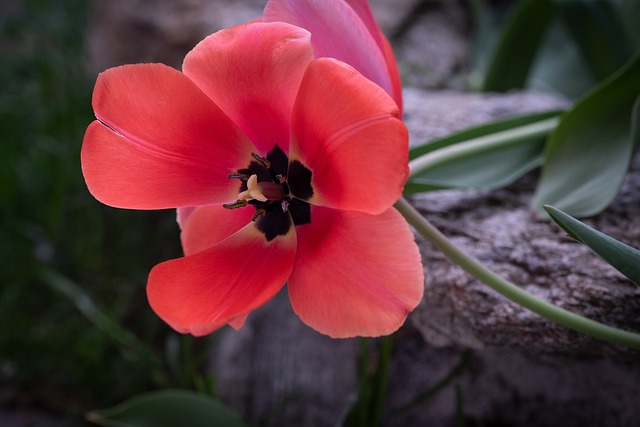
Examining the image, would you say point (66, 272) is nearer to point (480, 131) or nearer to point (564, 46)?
point (480, 131)

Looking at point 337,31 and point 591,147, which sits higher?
point 337,31

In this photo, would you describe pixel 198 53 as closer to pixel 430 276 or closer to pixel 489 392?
pixel 430 276

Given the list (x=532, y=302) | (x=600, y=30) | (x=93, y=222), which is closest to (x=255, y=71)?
(x=532, y=302)

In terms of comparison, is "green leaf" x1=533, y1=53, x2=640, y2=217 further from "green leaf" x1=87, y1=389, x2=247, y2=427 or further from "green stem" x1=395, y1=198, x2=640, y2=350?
"green leaf" x1=87, y1=389, x2=247, y2=427

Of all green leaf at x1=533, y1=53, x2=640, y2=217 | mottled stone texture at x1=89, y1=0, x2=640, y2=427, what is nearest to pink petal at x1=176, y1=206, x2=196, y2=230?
mottled stone texture at x1=89, y1=0, x2=640, y2=427

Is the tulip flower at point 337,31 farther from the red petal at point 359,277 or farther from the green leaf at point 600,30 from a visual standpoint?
the green leaf at point 600,30

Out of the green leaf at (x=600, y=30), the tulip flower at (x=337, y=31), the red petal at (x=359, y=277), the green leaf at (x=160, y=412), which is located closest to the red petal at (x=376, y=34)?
the tulip flower at (x=337, y=31)
